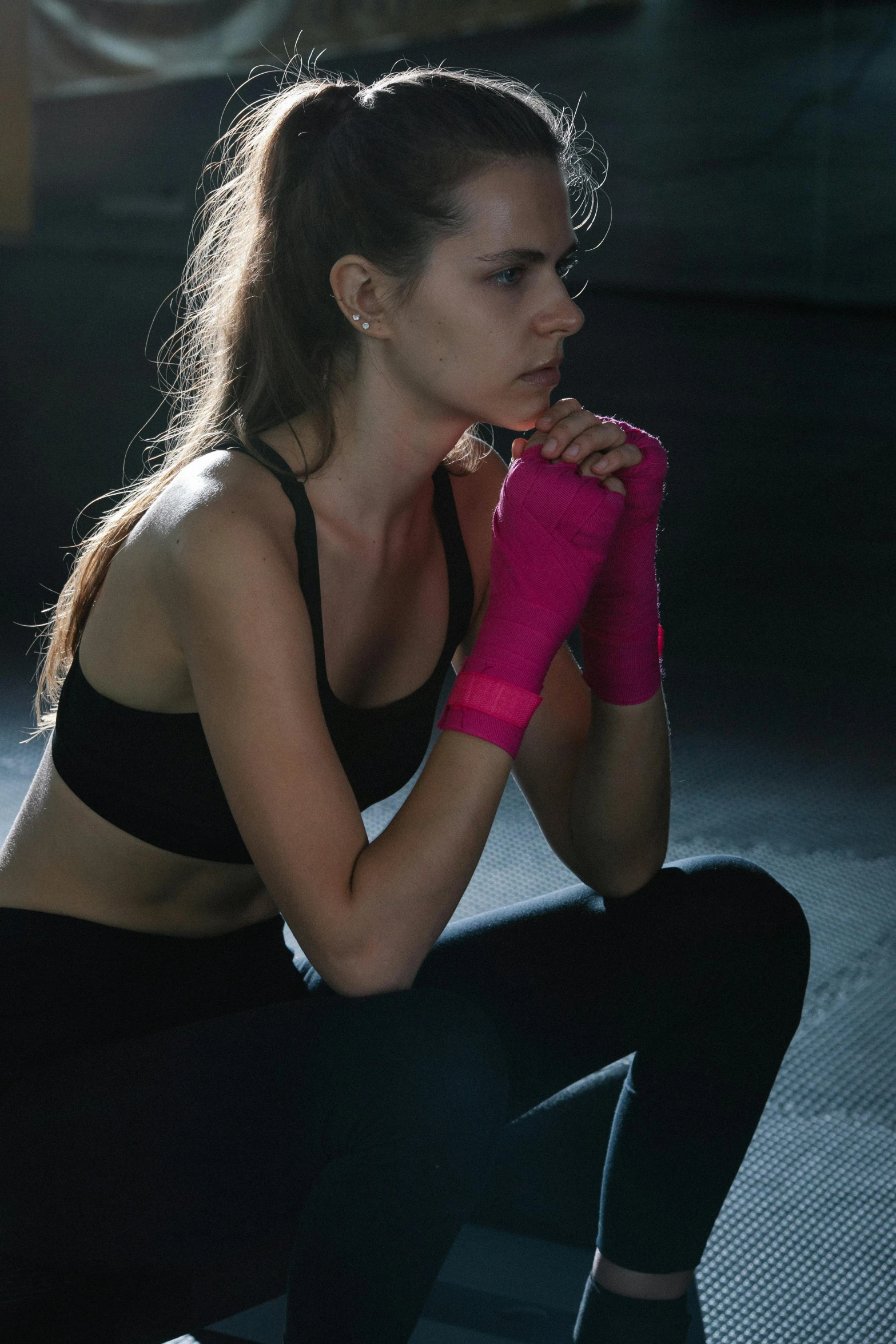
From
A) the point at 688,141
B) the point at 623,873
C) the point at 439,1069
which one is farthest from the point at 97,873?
the point at 688,141

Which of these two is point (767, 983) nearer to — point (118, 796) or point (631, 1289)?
point (631, 1289)

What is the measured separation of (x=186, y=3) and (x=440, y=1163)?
25.8 ft

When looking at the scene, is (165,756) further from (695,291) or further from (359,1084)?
(695,291)

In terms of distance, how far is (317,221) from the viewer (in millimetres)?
1147

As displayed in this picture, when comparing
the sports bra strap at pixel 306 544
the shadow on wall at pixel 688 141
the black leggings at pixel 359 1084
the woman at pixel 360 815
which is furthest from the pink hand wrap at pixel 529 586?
the shadow on wall at pixel 688 141

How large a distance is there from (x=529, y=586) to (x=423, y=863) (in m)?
0.24

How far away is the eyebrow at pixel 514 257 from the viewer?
111cm

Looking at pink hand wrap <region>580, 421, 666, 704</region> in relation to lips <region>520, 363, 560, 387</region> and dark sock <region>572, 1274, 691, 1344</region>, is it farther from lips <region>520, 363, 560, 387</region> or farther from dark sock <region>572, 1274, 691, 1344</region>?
dark sock <region>572, 1274, 691, 1344</region>

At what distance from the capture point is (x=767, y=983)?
3.79 feet

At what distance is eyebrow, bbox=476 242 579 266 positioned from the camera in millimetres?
1108

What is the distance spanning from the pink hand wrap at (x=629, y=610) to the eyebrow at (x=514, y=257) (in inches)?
6.9

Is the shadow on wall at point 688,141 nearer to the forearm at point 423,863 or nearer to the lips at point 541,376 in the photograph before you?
the lips at point 541,376

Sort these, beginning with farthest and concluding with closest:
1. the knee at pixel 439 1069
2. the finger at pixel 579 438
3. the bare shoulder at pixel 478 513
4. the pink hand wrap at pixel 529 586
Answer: the bare shoulder at pixel 478 513, the finger at pixel 579 438, the pink hand wrap at pixel 529 586, the knee at pixel 439 1069

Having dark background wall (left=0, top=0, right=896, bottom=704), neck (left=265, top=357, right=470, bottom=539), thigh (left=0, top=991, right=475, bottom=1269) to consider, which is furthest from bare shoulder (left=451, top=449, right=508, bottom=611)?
dark background wall (left=0, top=0, right=896, bottom=704)
